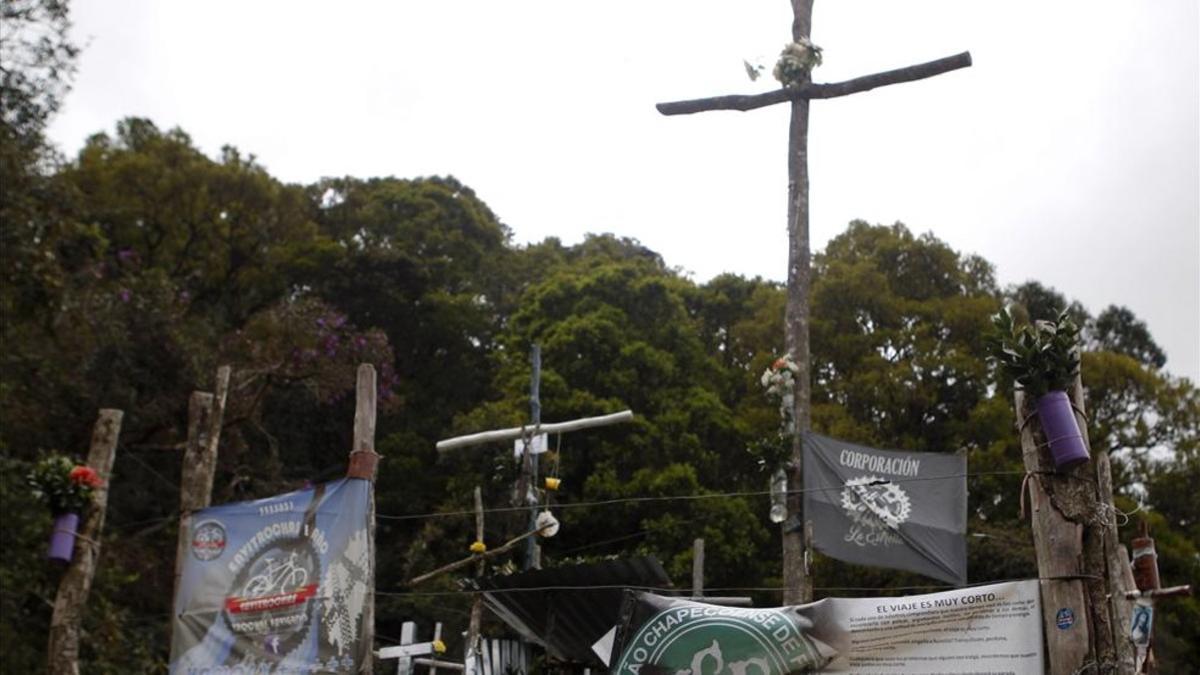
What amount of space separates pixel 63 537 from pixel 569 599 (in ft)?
14.2

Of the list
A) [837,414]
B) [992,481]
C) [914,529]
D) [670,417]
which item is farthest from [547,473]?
[914,529]

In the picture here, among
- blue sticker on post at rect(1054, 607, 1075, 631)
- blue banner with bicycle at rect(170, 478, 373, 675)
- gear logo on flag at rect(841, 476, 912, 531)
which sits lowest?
blue sticker on post at rect(1054, 607, 1075, 631)

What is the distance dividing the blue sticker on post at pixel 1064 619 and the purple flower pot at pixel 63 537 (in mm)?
8071

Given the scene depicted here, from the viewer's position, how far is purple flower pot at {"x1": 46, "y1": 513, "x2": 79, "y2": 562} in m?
10.8

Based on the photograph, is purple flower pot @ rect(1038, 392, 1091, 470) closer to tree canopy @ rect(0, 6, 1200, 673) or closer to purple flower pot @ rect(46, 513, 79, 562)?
purple flower pot @ rect(46, 513, 79, 562)

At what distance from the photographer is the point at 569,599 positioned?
10.9 meters

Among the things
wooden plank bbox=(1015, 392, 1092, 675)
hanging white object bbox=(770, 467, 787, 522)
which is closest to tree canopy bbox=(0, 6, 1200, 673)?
hanging white object bbox=(770, 467, 787, 522)

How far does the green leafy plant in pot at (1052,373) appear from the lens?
679 centimetres

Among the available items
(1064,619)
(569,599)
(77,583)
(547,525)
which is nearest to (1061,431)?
(1064,619)

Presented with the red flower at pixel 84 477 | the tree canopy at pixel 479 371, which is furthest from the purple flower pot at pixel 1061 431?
the tree canopy at pixel 479 371

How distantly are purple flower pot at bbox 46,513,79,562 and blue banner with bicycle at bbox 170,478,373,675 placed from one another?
4.55 ft

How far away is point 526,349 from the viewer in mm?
26781

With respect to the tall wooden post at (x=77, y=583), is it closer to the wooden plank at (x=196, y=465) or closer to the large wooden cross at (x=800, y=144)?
the wooden plank at (x=196, y=465)

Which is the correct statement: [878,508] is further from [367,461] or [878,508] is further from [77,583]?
[77,583]
